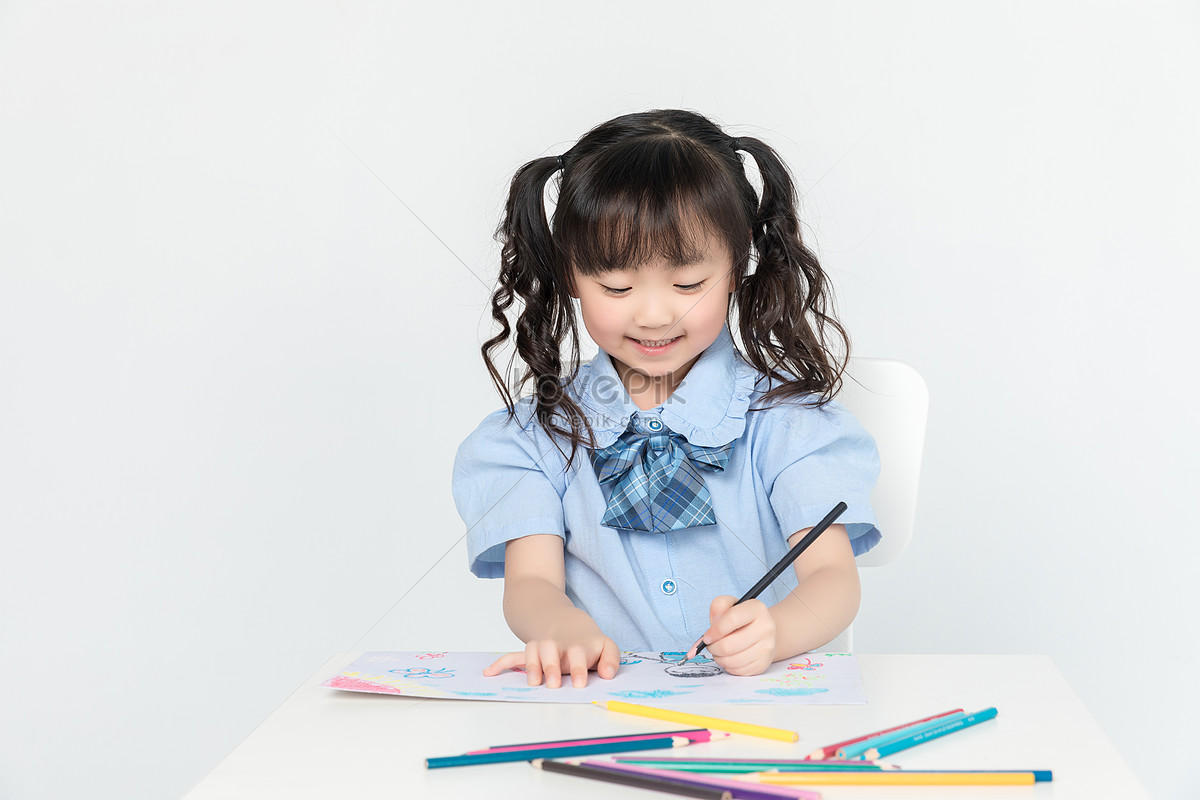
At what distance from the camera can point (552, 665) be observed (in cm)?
77

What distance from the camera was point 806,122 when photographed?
151 centimetres

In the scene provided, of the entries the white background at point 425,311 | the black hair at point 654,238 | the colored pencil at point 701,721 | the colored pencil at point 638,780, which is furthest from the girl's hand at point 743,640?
the white background at point 425,311

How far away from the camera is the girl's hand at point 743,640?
0.78 meters

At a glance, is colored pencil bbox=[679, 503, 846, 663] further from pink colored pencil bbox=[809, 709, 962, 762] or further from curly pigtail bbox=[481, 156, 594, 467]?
curly pigtail bbox=[481, 156, 594, 467]

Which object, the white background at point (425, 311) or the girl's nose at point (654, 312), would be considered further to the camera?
the white background at point (425, 311)

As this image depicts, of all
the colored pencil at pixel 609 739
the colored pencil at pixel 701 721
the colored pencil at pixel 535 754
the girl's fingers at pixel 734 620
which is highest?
the girl's fingers at pixel 734 620

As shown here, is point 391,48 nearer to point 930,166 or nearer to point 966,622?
point 930,166

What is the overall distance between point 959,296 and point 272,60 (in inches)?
40.8

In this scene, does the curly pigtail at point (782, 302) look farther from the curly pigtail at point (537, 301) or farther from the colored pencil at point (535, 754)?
the colored pencil at point (535, 754)

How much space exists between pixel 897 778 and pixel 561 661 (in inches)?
11.2

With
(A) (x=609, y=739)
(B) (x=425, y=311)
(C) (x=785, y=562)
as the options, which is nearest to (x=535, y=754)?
(A) (x=609, y=739)

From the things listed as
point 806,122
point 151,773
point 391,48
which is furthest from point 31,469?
point 806,122

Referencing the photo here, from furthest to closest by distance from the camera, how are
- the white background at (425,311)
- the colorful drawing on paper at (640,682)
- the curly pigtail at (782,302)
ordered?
the white background at (425,311), the curly pigtail at (782,302), the colorful drawing on paper at (640,682)

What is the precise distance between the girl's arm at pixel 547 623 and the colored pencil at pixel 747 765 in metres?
0.17
